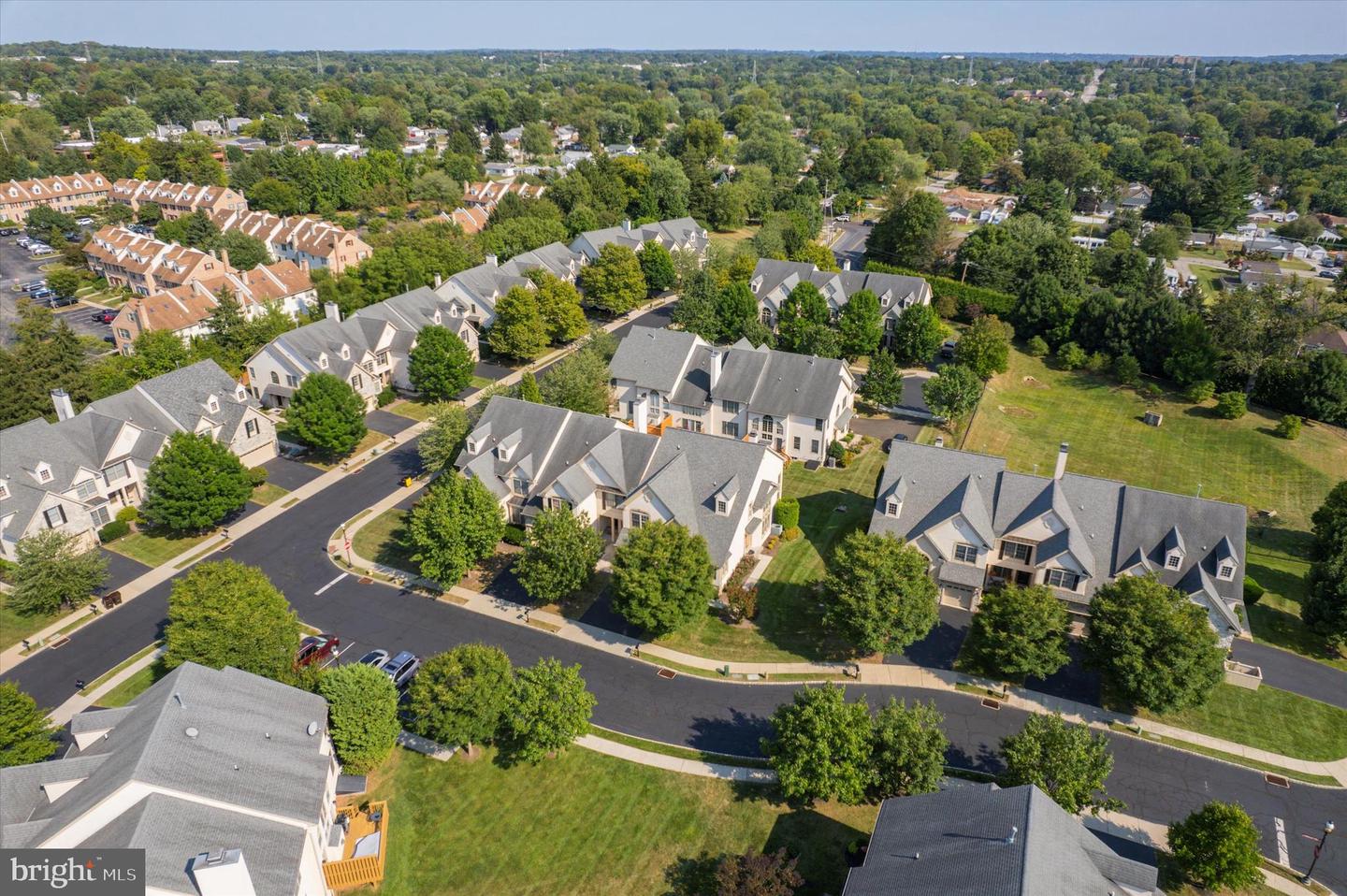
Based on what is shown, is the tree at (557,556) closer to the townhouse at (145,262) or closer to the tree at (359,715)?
the tree at (359,715)

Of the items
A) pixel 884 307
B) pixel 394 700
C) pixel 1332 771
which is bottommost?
pixel 1332 771

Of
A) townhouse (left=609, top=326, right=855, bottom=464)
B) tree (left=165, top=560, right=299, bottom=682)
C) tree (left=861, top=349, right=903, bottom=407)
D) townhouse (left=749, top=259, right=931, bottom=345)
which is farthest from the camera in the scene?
townhouse (left=749, top=259, right=931, bottom=345)

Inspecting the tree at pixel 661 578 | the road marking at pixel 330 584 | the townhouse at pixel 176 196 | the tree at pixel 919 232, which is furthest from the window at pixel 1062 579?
the townhouse at pixel 176 196

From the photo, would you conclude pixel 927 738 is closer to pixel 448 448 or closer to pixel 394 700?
pixel 394 700

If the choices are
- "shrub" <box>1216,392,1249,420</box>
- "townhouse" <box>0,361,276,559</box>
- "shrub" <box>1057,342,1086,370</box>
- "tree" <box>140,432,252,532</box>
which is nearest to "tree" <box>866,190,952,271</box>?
"shrub" <box>1057,342,1086,370</box>

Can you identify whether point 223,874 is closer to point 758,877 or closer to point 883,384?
point 758,877

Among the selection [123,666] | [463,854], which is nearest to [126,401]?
[123,666]

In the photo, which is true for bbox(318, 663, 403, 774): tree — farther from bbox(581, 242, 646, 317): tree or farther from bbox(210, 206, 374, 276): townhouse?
bbox(210, 206, 374, 276): townhouse
